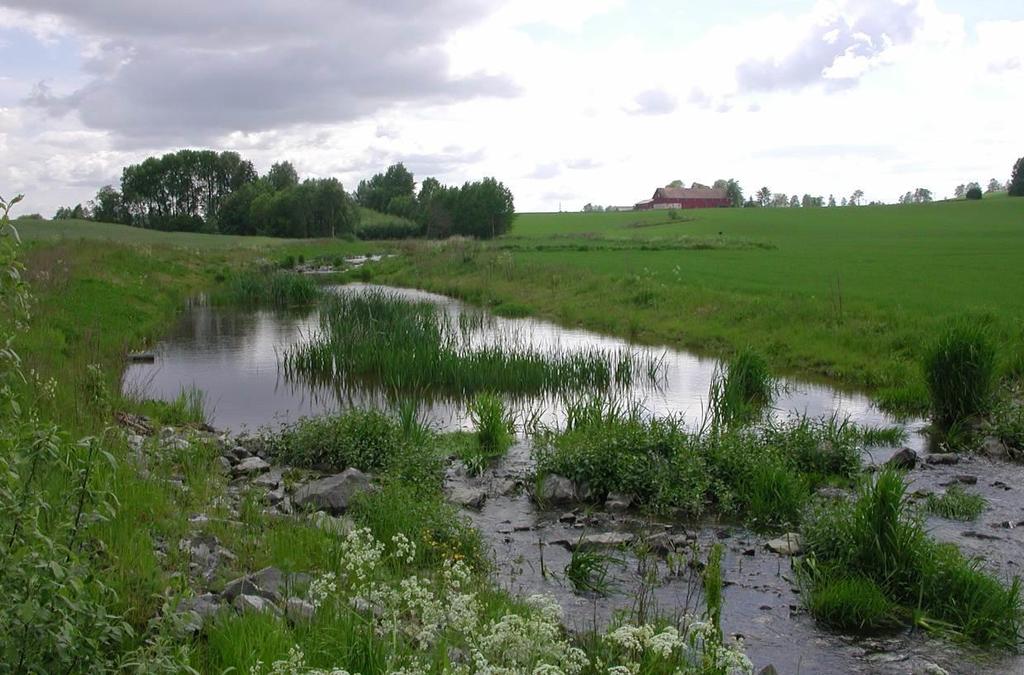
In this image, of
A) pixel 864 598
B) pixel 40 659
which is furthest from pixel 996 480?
pixel 40 659

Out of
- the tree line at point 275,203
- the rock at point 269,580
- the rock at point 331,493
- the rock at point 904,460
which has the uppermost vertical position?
the tree line at point 275,203

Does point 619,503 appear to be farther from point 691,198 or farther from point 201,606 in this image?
point 691,198

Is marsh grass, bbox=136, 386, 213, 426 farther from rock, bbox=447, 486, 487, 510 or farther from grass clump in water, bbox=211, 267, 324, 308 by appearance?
grass clump in water, bbox=211, 267, 324, 308

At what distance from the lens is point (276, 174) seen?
433 ft

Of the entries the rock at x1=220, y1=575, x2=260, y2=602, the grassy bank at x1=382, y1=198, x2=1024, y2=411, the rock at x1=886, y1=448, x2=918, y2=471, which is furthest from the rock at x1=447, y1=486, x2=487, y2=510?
the grassy bank at x1=382, y1=198, x2=1024, y2=411

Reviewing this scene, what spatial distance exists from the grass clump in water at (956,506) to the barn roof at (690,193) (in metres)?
148

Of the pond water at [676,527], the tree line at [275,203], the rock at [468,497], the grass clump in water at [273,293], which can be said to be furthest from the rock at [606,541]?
the tree line at [275,203]

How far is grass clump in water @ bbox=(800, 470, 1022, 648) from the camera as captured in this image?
7.36m

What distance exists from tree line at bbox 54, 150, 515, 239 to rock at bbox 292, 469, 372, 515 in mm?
90320

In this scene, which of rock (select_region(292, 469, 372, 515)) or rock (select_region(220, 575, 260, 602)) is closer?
rock (select_region(220, 575, 260, 602))

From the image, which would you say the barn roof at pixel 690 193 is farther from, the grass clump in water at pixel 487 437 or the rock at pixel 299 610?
the rock at pixel 299 610

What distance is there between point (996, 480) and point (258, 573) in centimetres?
1005

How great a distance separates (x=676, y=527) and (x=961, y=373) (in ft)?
24.7

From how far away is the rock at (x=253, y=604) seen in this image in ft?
19.4
